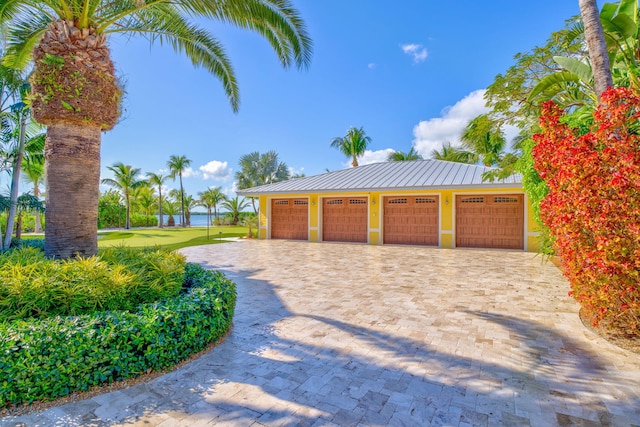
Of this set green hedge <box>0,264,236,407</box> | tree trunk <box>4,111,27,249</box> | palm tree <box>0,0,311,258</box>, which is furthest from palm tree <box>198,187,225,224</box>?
green hedge <box>0,264,236,407</box>

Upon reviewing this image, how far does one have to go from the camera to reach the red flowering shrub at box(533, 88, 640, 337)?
329 cm

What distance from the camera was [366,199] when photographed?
14984 millimetres

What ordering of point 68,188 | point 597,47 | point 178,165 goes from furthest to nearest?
point 178,165, point 597,47, point 68,188

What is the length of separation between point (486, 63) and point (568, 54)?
3583 millimetres

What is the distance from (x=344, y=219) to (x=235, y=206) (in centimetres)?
1990

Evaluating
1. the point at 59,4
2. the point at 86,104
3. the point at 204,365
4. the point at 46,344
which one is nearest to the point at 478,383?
the point at 204,365

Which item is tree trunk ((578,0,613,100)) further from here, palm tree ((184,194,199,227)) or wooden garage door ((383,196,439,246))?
palm tree ((184,194,199,227))

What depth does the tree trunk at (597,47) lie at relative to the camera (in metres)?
4.45

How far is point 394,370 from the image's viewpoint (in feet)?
10.2

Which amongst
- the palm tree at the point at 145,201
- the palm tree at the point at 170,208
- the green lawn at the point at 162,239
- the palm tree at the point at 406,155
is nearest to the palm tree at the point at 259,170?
the palm tree at the point at 170,208

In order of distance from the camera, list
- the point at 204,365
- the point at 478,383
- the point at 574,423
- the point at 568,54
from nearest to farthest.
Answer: the point at 574,423 → the point at 478,383 → the point at 204,365 → the point at 568,54

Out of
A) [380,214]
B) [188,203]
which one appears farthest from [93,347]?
[188,203]

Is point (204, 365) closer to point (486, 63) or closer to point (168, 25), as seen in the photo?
point (168, 25)

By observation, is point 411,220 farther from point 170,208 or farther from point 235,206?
point 170,208
